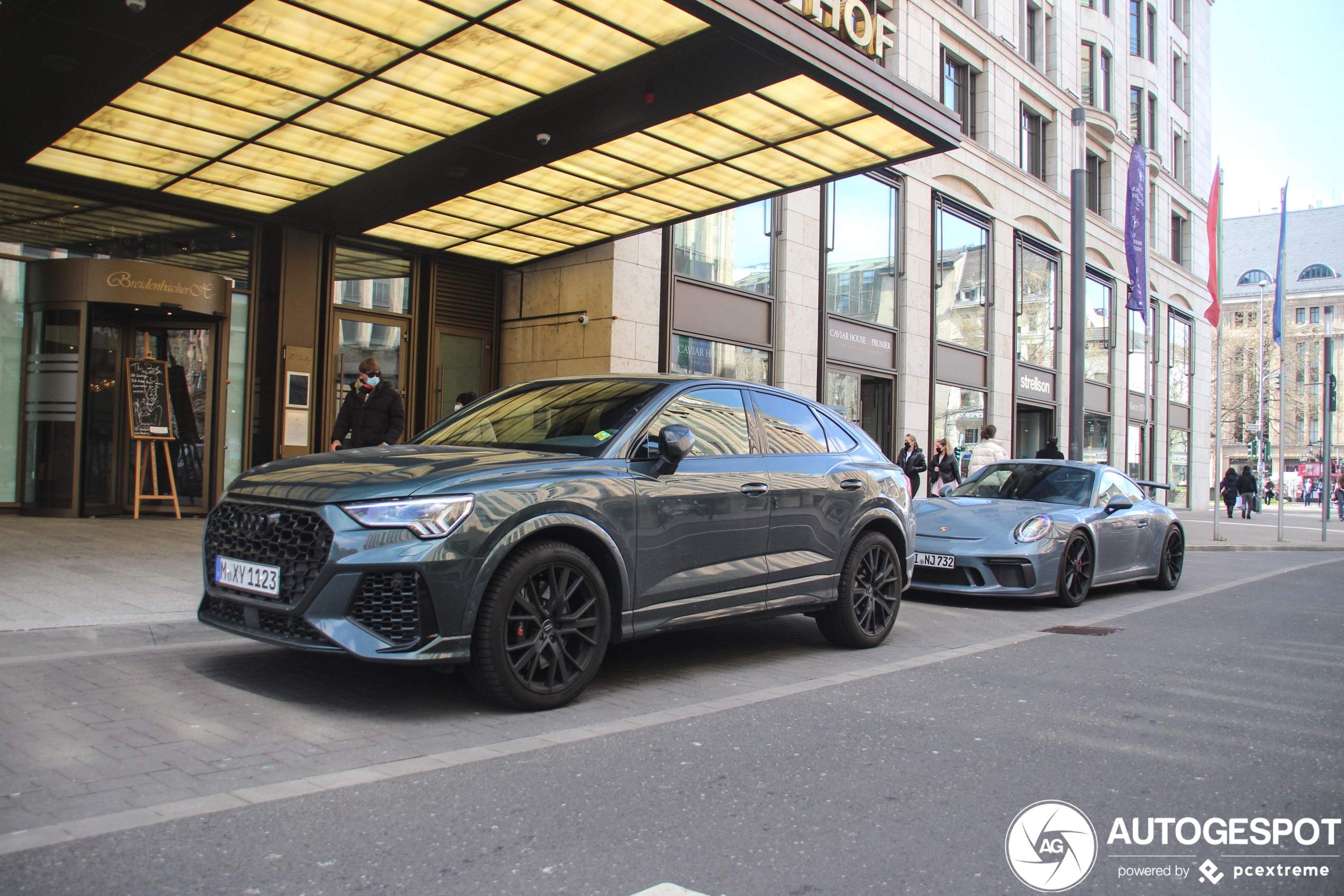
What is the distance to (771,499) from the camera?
570 centimetres

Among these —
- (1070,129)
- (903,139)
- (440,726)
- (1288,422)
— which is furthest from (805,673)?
(1288,422)

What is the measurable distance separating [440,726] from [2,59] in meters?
7.82

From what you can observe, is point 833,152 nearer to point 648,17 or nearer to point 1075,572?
point 648,17

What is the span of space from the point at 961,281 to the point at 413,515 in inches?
855

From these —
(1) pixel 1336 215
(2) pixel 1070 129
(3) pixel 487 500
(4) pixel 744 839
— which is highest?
(1) pixel 1336 215

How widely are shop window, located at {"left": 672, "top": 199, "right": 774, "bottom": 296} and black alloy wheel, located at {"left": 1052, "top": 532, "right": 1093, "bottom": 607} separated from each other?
874cm

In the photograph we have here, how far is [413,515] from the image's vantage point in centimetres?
414

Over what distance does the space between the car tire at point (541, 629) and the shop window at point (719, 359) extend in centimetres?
1117

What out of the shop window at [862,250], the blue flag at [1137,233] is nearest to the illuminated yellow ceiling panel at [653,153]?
the shop window at [862,250]

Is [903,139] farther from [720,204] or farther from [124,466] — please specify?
[124,466]

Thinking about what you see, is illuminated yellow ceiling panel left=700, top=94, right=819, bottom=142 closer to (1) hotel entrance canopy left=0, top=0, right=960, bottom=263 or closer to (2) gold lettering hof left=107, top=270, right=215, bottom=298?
(1) hotel entrance canopy left=0, top=0, right=960, bottom=263

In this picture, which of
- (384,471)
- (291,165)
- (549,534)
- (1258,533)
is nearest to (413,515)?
(384,471)

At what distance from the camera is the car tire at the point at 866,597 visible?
20.7 feet

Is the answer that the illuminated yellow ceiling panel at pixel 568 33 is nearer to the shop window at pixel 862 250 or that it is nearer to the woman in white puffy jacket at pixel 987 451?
the woman in white puffy jacket at pixel 987 451
